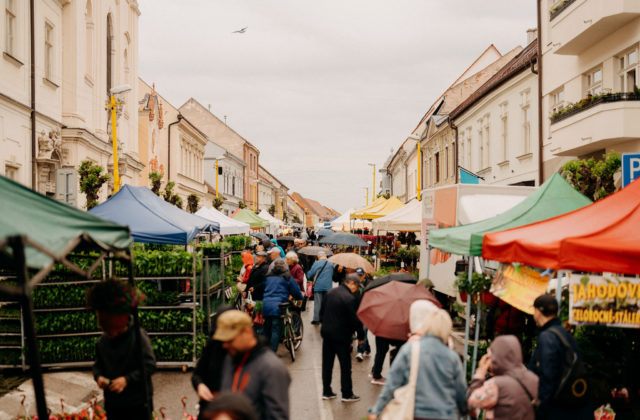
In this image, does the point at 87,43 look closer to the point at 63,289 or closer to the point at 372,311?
the point at 63,289

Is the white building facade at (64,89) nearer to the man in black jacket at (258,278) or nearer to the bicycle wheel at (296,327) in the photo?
the man in black jacket at (258,278)

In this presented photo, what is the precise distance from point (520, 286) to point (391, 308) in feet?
4.78

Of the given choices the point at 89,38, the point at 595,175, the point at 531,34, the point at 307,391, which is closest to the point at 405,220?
the point at 595,175

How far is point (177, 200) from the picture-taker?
102ft

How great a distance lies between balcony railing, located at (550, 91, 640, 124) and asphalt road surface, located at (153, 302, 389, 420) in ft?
29.5

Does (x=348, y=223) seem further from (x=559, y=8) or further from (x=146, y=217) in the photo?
(x=146, y=217)

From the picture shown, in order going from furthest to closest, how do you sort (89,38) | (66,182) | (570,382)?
1. (89,38)
2. (66,182)
3. (570,382)

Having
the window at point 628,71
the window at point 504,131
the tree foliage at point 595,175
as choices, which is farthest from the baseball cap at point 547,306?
the window at point 504,131

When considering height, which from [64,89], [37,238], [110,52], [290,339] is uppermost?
[110,52]

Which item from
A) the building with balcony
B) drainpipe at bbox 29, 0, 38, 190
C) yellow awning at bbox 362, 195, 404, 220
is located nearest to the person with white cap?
the building with balcony

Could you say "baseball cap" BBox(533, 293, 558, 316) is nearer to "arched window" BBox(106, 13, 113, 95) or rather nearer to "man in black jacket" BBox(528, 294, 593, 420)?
"man in black jacket" BBox(528, 294, 593, 420)

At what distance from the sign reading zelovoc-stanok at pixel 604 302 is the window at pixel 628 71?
38.2ft

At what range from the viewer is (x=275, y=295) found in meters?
10.8

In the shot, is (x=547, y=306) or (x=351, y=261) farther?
(x=351, y=261)
